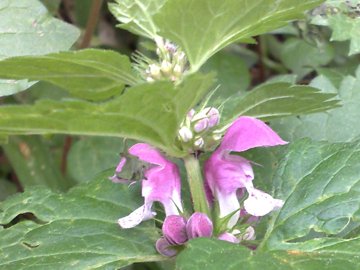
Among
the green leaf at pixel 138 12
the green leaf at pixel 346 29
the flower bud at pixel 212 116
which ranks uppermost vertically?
the green leaf at pixel 346 29

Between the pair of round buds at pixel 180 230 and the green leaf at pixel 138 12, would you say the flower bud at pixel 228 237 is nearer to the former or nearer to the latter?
the pair of round buds at pixel 180 230

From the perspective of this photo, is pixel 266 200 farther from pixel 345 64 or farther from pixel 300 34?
pixel 345 64

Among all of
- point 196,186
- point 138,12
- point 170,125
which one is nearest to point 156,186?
point 196,186

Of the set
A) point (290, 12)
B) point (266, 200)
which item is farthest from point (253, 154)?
point (290, 12)

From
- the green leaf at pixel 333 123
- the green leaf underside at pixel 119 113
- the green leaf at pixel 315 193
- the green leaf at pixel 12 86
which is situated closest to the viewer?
the green leaf underside at pixel 119 113

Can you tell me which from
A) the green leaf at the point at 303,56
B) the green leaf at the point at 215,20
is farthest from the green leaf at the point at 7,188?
the green leaf at the point at 215,20

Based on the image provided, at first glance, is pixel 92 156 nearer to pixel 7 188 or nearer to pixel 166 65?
pixel 7 188
